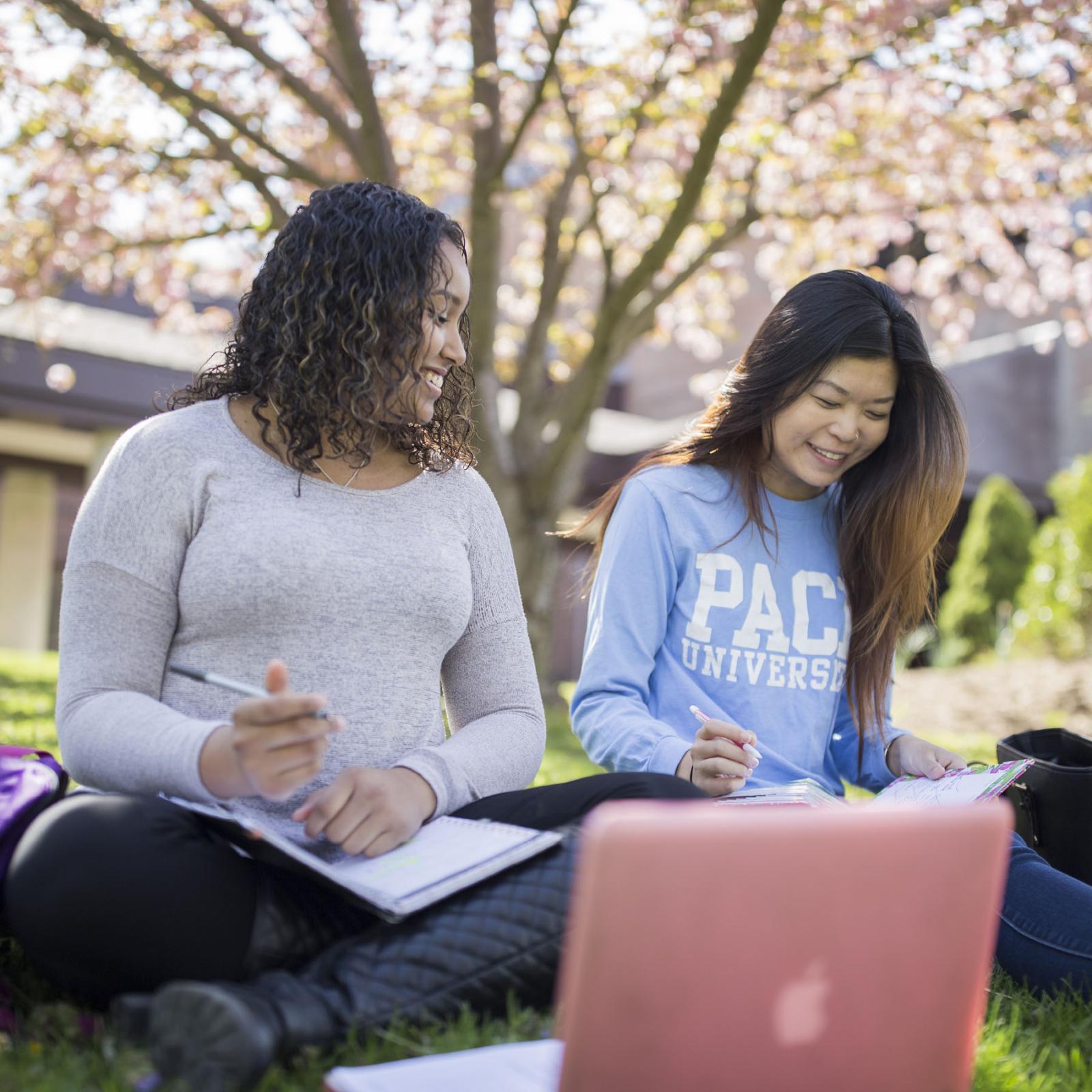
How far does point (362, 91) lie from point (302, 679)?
374 centimetres

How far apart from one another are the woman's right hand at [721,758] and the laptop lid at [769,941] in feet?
2.61

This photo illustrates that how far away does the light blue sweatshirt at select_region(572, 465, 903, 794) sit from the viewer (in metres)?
2.59

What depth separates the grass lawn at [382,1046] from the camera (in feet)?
4.85

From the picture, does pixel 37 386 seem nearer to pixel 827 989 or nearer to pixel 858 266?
pixel 858 266

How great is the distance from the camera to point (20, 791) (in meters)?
1.76

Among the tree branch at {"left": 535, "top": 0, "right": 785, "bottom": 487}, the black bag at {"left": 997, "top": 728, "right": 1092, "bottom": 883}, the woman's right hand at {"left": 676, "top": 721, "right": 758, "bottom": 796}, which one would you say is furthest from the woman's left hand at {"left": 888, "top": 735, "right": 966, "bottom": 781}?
the tree branch at {"left": 535, "top": 0, "right": 785, "bottom": 487}

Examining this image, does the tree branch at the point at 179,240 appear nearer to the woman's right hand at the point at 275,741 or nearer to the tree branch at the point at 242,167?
the tree branch at the point at 242,167

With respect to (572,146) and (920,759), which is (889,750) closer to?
(920,759)

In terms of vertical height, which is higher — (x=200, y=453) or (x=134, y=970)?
(x=200, y=453)

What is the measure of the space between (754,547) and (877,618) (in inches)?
12.7

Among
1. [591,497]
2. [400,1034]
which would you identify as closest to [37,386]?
[591,497]

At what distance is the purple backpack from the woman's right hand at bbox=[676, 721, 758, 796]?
3.47 ft

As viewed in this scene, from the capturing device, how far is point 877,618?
2.77 meters

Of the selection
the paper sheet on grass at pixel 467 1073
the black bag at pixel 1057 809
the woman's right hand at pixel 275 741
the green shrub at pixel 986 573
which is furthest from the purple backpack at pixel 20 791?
the green shrub at pixel 986 573
